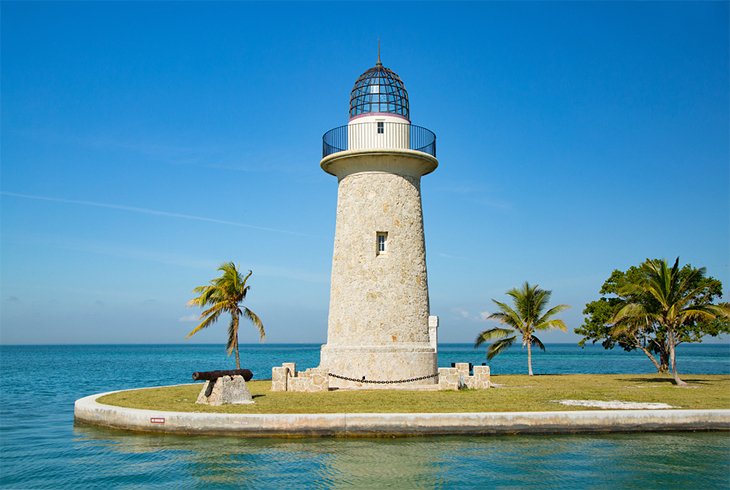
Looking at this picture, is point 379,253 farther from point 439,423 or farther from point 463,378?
point 439,423

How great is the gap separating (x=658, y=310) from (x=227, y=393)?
1593 cm

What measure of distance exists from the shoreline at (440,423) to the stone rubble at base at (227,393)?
2.29 metres


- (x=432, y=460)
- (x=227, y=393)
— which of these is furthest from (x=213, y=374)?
(x=432, y=460)

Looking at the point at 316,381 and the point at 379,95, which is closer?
the point at 316,381

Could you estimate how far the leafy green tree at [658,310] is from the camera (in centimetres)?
2258

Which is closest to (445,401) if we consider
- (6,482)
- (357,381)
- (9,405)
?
(357,381)

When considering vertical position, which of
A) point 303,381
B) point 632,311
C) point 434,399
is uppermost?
point 632,311

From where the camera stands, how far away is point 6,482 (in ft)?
40.5

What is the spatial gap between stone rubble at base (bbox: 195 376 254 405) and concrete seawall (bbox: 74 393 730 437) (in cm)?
229

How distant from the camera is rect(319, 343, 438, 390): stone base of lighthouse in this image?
22.2m

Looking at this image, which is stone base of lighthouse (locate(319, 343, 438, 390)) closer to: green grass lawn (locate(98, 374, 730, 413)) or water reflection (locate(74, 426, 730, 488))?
green grass lawn (locate(98, 374, 730, 413))

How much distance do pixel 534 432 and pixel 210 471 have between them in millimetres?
7401

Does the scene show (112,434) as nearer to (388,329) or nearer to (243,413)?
(243,413)

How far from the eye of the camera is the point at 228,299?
2945 cm
